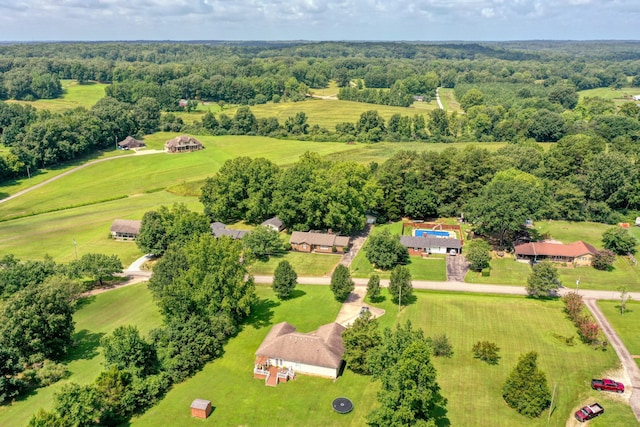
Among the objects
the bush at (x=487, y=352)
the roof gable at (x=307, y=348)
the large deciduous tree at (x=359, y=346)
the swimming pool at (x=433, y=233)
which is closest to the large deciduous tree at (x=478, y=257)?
the swimming pool at (x=433, y=233)

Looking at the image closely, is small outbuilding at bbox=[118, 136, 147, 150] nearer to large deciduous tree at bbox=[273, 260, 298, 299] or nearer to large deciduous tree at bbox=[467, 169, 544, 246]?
large deciduous tree at bbox=[273, 260, 298, 299]

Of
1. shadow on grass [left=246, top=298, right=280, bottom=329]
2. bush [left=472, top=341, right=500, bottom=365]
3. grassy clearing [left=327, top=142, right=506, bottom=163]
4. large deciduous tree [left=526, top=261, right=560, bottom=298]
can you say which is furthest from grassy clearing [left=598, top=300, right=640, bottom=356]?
grassy clearing [left=327, top=142, right=506, bottom=163]

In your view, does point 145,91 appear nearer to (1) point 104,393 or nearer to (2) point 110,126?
(2) point 110,126

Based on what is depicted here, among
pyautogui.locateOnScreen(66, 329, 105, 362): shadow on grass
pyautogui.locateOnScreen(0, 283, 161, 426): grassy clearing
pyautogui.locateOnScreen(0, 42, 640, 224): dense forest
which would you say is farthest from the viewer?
pyautogui.locateOnScreen(0, 42, 640, 224): dense forest

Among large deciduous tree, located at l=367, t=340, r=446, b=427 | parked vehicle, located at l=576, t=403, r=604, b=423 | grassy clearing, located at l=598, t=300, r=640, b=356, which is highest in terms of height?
large deciduous tree, located at l=367, t=340, r=446, b=427

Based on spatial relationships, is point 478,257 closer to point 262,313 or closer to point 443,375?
point 443,375

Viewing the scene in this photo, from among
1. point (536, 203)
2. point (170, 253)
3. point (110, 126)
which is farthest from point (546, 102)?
point (170, 253)
